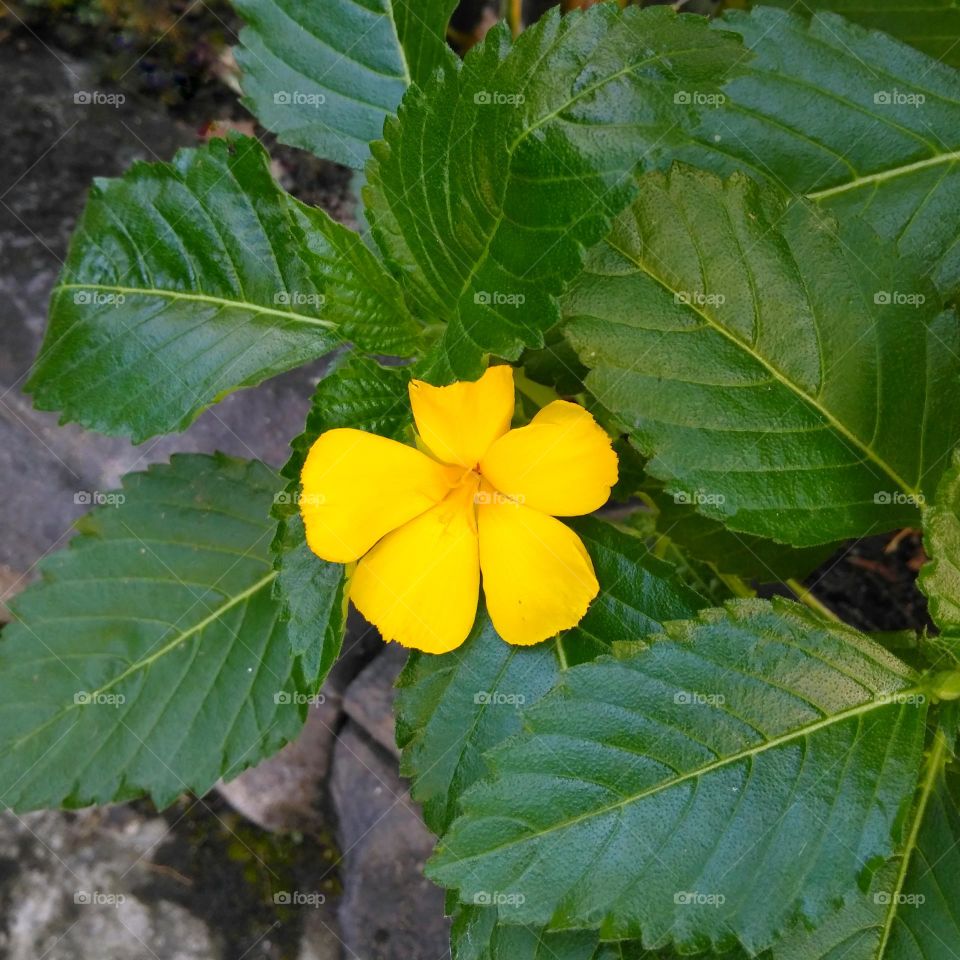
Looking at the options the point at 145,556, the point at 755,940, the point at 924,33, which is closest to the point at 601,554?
the point at 755,940

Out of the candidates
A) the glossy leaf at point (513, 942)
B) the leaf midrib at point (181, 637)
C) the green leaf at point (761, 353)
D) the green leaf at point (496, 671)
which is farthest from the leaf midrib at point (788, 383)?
the leaf midrib at point (181, 637)

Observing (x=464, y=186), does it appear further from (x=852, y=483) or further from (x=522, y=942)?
(x=522, y=942)

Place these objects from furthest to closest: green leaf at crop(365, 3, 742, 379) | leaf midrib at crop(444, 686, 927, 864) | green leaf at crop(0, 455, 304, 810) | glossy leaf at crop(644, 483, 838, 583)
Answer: green leaf at crop(0, 455, 304, 810)
glossy leaf at crop(644, 483, 838, 583)
leaf midrib at crop(444, 686, 927, 864)
green leaf at crop(365, 3, 742, 379)

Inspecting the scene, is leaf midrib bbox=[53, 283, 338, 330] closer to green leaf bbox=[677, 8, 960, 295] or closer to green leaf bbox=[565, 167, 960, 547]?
green leaf bbox=[565, 167, 960, 547]

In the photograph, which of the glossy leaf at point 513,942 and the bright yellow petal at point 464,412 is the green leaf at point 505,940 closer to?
the glossy leaf at point 513,942

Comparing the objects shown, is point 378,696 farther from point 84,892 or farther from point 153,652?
point 84,892

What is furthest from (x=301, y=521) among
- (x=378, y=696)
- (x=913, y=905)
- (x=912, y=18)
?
(x=912, y=18)

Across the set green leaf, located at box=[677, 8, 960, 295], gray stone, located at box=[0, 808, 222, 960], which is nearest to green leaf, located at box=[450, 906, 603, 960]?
green leaf, located at box=[677, 8, 960, 295]
